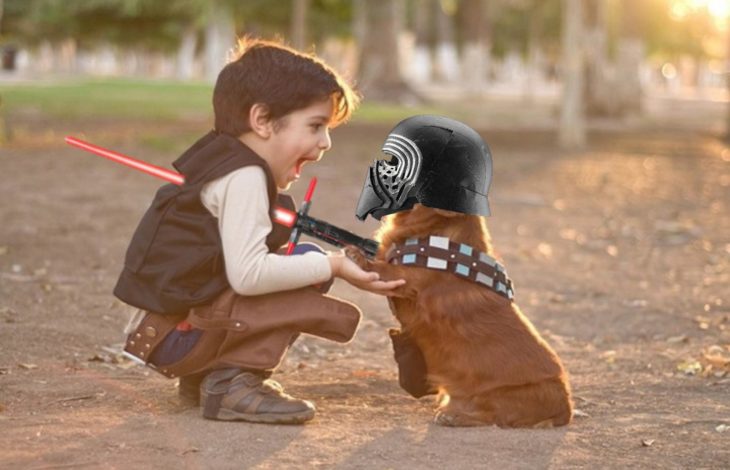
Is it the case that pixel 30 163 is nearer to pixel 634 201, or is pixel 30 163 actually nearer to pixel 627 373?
pixel 634 201

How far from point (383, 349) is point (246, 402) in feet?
6.70

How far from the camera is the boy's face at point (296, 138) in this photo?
180 inches

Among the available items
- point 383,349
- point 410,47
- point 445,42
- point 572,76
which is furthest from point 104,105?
point 410,47

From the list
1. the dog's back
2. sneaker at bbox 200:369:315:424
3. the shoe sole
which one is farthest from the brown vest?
the dog's back

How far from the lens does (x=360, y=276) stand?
4.46 metres

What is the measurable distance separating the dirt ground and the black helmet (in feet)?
2.62

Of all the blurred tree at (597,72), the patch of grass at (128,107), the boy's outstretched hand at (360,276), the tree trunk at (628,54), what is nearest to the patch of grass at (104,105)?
the patch of grass at (128,107)

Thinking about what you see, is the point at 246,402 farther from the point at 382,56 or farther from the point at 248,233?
the point at 382,56

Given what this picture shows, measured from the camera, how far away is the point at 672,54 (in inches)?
3433

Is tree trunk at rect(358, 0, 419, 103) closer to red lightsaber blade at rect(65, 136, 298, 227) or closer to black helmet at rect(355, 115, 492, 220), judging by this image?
red lightsaber blade at rect(65, 136, 298, 227)

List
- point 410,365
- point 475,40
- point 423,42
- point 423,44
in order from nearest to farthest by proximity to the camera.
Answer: point 410,365
point 475,40
point 423,44
point 423,42

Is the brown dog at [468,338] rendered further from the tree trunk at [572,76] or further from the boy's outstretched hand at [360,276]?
the tree trunk at [572,76]

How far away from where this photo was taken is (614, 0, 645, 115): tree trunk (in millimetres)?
31547

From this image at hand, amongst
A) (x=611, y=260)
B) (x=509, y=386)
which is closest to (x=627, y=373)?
(x=509, y=386)
